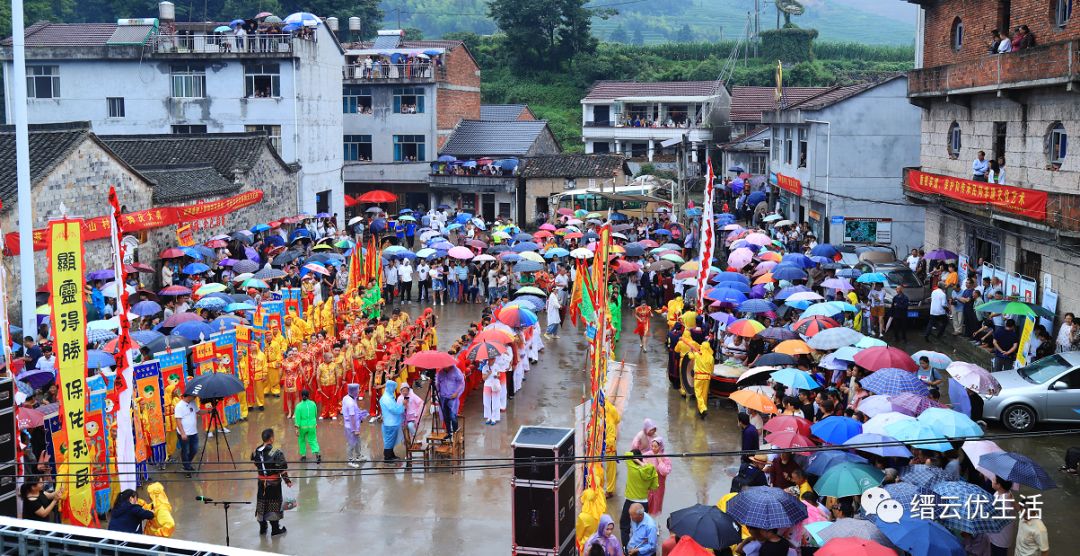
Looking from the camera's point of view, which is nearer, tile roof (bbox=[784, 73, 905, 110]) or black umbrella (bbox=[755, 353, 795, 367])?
black umbrella (bbox=[755, 353, 795, 367])

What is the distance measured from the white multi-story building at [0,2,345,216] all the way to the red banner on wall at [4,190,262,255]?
8305mm

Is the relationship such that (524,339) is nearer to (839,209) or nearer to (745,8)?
(839,209)

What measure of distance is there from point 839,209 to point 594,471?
23605 millimetres

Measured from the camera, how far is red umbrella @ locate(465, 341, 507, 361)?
60.5 feet

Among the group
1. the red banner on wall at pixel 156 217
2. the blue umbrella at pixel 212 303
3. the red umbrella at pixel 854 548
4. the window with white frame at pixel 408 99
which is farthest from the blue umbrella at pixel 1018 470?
the window with white frame at pixel 408 99

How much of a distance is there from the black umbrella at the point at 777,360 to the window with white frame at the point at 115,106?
117 ft

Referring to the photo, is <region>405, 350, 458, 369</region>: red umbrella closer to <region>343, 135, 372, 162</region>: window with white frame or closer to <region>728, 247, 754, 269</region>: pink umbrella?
<region>728, 247, 754, 269</region>: pink umbrella

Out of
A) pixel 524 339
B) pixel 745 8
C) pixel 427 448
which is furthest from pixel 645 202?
pixel 745 8

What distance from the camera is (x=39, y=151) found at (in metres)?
26.1

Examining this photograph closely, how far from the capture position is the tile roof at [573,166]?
4897 cm

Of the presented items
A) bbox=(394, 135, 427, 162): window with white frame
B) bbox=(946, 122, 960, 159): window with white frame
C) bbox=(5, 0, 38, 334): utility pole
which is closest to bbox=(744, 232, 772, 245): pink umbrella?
bbox=(946, 122, 960, 159): window with white frame

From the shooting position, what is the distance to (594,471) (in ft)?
42.2

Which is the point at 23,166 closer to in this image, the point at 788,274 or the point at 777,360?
the point at 777,360

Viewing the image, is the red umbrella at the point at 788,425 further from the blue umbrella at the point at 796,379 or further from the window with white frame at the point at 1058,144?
the window with white frame at the point at 1058,144
